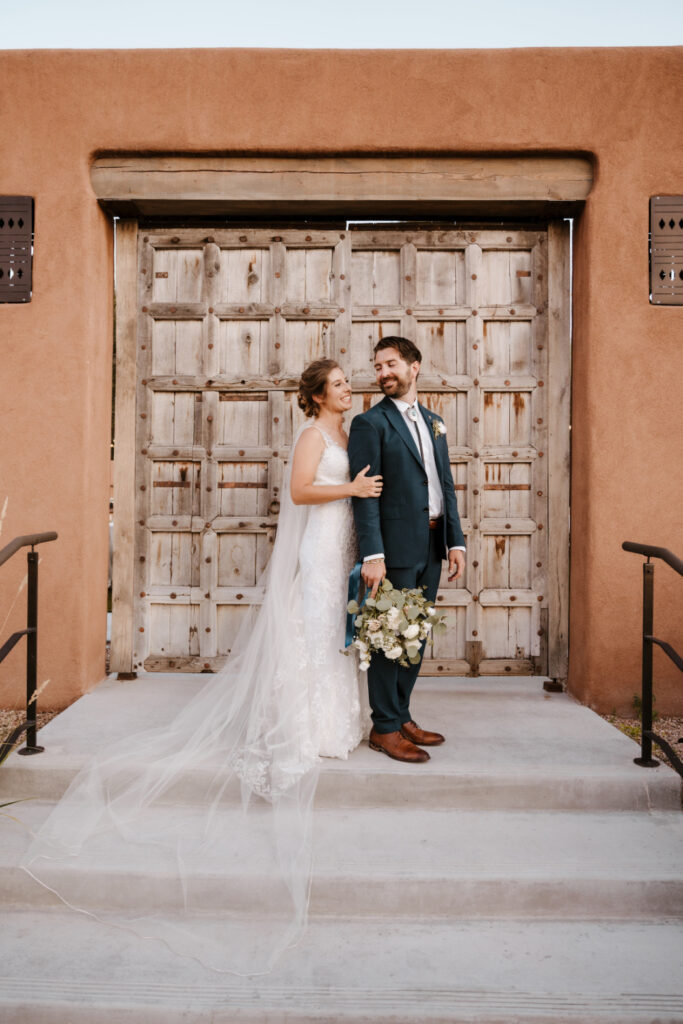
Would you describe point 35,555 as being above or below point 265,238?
below

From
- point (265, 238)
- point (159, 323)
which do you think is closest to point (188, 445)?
point (159, 323)

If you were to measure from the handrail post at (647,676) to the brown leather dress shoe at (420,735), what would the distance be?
3.12ft

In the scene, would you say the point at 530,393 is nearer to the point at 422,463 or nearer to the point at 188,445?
the point at 422,463

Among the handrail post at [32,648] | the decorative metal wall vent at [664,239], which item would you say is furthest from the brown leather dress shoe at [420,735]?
the decorative metal wall vent at [664,239]

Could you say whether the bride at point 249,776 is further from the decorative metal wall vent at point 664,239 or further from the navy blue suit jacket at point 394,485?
the decorative metal wall vent at point 664,239

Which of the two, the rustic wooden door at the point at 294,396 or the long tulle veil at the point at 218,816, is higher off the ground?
the rustic wooden door at the point at 294,396

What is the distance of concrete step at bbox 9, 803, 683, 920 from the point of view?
2.67m

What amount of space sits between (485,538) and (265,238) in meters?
2.51

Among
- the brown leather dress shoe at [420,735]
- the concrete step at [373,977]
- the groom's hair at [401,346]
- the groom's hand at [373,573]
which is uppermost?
the groom's hair at [401,346]

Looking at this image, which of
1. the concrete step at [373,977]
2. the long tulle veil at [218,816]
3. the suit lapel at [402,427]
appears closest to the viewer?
the concrete step at [373,977]

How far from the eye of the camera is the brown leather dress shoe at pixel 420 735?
3584 mm

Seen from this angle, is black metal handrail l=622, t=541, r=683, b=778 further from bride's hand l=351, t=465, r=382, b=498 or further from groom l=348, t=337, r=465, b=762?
bride's hand l=351, t=465, r=382, b=498

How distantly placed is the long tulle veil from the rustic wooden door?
1.01 meters

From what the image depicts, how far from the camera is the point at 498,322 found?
15.6 feet
